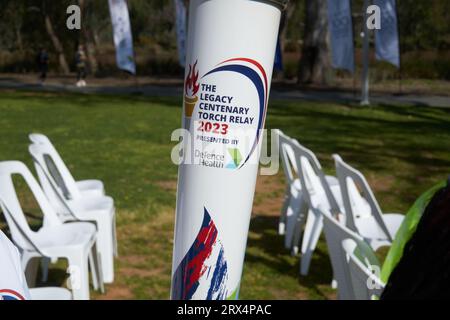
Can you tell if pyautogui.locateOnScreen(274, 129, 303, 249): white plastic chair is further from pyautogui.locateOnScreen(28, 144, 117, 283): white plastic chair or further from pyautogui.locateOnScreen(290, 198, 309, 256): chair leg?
pyautogui.locateOnScreen(28, 144, 117, 283): white plastic chair

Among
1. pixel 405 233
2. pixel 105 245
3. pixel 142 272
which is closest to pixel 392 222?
pixel 142 272

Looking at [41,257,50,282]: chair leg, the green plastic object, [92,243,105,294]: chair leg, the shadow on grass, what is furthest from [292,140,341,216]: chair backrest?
the green plastic object

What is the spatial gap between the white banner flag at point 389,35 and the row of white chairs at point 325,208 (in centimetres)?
1016

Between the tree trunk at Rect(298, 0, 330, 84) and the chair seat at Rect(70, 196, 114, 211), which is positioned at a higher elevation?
the tree trunk at Rect(298, 0, 330, 84)

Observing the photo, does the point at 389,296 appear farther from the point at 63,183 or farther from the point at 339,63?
the point at 339,63

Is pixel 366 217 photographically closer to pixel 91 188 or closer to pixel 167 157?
pixel 91 188

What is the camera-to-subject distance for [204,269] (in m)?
2.21

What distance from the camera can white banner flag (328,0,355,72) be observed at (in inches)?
623

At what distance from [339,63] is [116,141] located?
645 cm

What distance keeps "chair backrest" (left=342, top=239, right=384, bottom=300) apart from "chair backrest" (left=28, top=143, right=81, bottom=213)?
2.67 meters

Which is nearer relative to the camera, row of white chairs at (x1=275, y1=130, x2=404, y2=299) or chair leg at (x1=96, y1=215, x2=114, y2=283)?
row of white chairs at (x1=275, y1=130, x2=404, y2=299)

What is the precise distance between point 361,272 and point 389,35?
45.2 feet
